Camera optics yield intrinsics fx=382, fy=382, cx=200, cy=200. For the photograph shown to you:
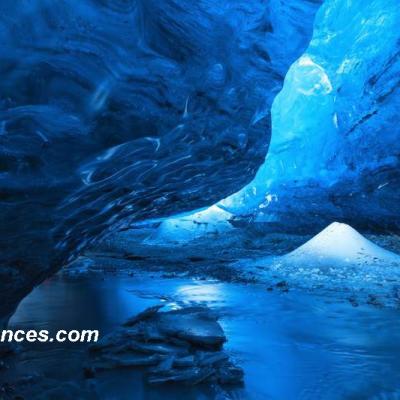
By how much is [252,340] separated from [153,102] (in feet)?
8.59

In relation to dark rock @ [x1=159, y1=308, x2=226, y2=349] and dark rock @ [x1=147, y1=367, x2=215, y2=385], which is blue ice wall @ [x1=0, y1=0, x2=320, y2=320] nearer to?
dark rock @ [x1=159, y1=308, x2=226, y2=349]

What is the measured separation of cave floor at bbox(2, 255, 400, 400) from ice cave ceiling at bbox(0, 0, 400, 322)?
84cm

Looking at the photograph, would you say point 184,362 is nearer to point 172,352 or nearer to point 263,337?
point 172,352

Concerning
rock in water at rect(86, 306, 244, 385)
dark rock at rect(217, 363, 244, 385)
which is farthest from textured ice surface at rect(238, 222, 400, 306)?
dark rock at rect(217, 363, 244, 385)

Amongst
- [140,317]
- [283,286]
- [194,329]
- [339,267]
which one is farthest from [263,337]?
[339,267]

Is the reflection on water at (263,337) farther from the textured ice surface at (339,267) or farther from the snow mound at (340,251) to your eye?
the snow mound at (340,251)

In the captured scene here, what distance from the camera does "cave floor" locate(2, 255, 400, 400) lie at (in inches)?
110

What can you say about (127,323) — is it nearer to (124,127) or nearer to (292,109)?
(124,127)

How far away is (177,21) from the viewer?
238 centimetres

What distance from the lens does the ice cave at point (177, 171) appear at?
215 cm

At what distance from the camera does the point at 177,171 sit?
4.68m

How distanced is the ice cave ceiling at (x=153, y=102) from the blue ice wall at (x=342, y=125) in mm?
32

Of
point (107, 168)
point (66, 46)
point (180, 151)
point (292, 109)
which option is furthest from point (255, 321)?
point (292, 109)

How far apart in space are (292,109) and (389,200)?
12.5 feet
